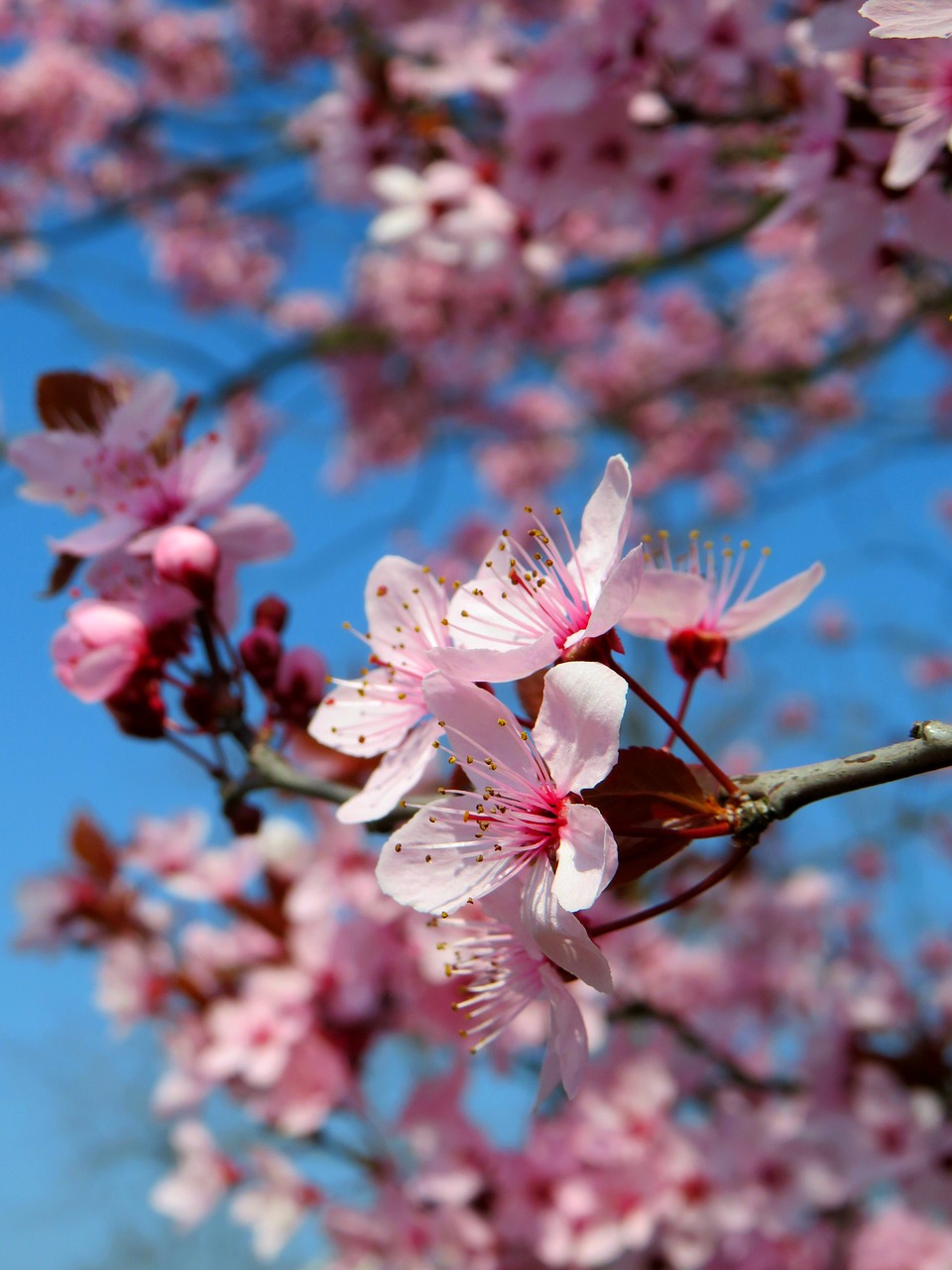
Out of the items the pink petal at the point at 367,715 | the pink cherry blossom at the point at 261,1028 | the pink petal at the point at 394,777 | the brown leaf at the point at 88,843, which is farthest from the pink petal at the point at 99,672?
the pink cherry blossom at the point at 261,1028

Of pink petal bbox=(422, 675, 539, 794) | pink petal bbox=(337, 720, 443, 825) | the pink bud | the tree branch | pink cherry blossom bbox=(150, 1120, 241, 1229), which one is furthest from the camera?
pink cherry blossom bbox=(150, 1120, 241, 1229)

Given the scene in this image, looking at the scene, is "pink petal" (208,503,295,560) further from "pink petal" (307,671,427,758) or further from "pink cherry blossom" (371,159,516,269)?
"pink cherry blossom" (371,159,516,269)

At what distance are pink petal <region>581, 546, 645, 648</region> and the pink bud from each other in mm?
522

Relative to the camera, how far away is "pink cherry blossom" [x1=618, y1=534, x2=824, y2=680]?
1.04 meters

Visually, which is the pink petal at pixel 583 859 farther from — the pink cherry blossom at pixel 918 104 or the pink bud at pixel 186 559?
the pink cherry blossom at pixel 918 104

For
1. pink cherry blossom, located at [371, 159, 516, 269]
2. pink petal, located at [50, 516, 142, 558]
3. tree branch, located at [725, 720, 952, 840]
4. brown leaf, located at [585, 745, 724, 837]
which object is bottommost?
tree branch, located at [725, 720, 952, 840]

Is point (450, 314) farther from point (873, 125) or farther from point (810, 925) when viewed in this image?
point (873, 125)

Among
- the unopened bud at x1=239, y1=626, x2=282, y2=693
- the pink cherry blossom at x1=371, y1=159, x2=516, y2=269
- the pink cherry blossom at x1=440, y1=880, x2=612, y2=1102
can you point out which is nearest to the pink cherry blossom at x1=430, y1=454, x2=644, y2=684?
the pink cherry blossom at x1=440, y1=880, x2=612, y2=1102

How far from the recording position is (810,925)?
408 cm

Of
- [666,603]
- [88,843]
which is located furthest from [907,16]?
[88,843]

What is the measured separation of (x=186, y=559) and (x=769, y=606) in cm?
64

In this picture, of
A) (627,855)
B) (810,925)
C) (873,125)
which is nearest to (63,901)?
(627,855)

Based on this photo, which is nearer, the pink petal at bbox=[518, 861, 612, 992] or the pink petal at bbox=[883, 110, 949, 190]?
the pink petal at bbox=[518, 861, 612, 992]

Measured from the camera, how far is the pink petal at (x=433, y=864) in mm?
859
